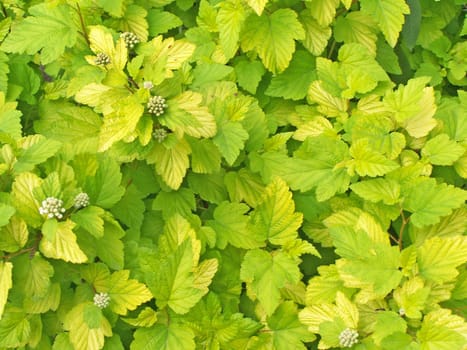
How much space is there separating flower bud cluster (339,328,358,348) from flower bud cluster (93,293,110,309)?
68 centimetres

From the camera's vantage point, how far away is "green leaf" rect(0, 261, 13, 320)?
4.46 feet

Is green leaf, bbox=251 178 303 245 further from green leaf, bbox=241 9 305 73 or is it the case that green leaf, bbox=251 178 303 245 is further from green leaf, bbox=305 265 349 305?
green leaf, bbox=241 9 305 73

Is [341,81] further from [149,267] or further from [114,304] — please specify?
[114,304]

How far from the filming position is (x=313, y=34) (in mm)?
2076

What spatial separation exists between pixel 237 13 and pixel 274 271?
0.93m

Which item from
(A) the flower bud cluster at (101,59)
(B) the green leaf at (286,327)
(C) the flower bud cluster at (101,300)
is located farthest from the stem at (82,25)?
(B) the green leaf at (286,327)

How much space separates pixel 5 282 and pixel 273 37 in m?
1.25

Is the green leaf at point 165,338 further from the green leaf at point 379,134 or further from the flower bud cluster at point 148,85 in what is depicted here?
the green leaf at point 379,134

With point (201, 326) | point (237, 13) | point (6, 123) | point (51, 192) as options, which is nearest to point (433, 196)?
point (201, 326)

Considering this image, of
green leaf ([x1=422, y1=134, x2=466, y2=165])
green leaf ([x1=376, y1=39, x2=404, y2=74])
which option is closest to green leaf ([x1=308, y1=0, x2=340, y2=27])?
green leaf ([x1=376, y1=39, x2=404, y2=74])

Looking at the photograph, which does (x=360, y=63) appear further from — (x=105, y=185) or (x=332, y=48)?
(x=105, y=185)

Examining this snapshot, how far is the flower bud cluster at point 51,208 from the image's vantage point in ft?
4.59

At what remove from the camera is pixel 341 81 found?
194cm

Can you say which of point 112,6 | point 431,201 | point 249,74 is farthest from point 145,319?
point 112,6
